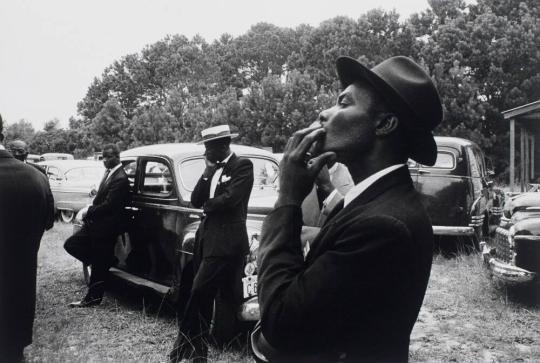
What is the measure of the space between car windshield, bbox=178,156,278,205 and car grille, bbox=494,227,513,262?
2.83m

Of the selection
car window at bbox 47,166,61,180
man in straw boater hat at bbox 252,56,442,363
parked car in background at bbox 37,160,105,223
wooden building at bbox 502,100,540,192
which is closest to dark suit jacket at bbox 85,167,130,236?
man in straw boater hat at bbox 252,56,442,363

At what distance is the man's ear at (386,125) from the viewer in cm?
142

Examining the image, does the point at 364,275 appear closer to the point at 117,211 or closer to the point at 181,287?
the point at 181,287

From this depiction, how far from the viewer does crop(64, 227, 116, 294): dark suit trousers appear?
639 cm

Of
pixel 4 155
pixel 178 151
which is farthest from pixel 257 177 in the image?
pixel 4 155

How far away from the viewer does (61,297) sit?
6.86 m

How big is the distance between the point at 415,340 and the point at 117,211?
3852 millimetres

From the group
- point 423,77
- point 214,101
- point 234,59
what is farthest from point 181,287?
point 234,59

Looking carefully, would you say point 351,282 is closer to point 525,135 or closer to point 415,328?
point 415,328

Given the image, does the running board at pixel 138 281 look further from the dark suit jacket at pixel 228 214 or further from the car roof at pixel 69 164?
the car roof at pixel 69 164

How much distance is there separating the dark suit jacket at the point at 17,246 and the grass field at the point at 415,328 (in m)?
1.56

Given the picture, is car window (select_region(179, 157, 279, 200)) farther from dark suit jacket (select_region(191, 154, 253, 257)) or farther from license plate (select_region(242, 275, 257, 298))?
license plate (select_region(242, 275, 257, 298))

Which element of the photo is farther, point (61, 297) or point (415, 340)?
point (61, 297)

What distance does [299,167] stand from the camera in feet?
4.56
